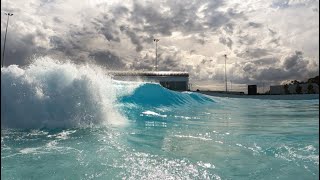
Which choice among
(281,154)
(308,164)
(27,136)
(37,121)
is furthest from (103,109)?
(308,164)

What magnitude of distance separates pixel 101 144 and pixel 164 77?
1952 inches

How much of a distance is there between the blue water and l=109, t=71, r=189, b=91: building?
40828 millimetres

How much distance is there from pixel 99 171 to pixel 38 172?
89cm

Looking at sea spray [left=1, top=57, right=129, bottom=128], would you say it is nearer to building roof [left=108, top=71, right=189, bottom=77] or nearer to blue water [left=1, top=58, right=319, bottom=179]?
blue water [left=1, top=58, right=319, bottom=179]

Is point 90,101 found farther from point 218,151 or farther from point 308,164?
point 308,164

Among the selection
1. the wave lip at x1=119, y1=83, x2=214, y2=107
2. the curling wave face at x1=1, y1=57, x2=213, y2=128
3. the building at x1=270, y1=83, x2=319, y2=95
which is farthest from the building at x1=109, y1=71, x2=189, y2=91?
the curling wave face at x1=1, y1=57, x2=213, y2=128

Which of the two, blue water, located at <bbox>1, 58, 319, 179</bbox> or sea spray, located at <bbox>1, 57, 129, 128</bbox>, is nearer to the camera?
blue water, located at <bbox>1, 58, 319, 179</bbox>

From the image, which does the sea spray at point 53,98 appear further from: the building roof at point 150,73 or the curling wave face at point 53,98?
the building roof at point 150,73

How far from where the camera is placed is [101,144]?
6.87m

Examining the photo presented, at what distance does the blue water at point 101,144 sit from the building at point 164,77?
40.8 m

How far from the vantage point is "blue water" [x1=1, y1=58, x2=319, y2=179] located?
4750 millimetres

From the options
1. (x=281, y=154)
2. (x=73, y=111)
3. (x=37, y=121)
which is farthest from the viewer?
(x=73, y=111)

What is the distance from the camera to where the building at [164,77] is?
176 feet

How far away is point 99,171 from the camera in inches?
188
